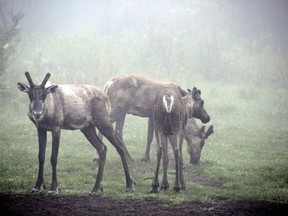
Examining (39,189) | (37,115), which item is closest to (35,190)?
(39,189)

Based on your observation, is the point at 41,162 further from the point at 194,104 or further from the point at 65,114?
the point at 194,104

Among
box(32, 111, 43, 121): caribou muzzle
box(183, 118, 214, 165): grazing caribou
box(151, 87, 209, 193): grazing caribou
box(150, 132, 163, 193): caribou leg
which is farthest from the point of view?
box(183, 118, 214, 165): grazing caribou

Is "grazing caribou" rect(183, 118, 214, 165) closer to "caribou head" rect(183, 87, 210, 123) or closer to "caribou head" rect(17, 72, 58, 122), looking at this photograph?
"caribou head" rect(183, 87, 210, 123)

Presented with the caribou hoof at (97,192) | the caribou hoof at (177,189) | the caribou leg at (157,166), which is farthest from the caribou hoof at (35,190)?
the caribou hoof at (177,189)

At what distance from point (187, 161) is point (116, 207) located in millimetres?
6360

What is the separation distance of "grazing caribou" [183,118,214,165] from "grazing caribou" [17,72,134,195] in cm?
413

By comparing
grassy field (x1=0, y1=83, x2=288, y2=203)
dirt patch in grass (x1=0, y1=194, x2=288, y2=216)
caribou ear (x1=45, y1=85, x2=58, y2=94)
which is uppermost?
caribou ear (x1=45, y1=85, x2=58, y2=94)

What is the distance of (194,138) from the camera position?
14.9m

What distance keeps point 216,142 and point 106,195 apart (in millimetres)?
8874

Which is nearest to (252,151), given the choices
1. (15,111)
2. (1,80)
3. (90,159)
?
(90,159)

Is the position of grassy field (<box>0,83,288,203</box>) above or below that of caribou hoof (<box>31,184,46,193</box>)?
above

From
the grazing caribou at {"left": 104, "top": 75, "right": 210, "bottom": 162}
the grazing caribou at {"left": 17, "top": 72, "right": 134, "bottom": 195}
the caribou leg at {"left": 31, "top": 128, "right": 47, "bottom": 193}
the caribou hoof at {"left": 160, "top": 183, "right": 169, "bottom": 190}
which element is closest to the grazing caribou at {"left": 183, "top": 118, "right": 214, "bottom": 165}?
the grazing caribou at {"left": 104, "top": 75, "right": 210, "bottom": 162}

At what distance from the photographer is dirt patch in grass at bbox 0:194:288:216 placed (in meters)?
8.27

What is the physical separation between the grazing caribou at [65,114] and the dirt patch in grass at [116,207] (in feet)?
2.37
